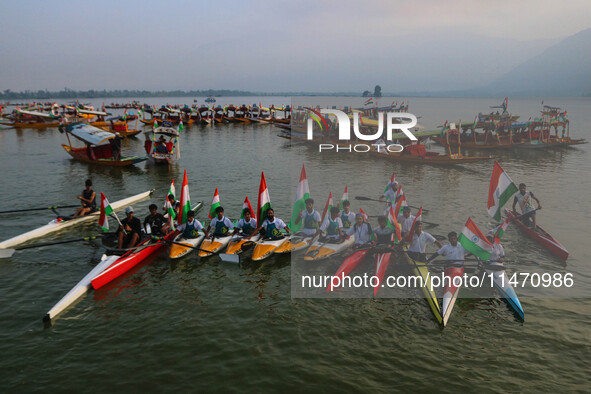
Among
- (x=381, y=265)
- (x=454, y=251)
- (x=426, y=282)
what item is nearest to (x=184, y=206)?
(x=381, y=265)

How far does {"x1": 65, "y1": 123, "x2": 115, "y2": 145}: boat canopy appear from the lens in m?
32.8

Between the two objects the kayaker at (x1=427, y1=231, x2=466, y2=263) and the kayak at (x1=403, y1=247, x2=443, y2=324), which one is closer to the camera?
the kayak at (x1=403, y1=247, x2=443, y2=324)

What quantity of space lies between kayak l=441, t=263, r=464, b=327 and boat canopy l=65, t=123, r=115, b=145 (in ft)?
99.6

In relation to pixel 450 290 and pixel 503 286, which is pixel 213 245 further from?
pixel 503 286

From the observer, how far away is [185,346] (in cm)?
1052

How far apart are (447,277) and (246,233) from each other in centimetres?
840

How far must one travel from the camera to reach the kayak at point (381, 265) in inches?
518

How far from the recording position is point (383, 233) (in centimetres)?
1507

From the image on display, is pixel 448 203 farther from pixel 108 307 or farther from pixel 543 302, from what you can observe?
pixel 108 307

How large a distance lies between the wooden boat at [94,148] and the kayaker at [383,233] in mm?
26649

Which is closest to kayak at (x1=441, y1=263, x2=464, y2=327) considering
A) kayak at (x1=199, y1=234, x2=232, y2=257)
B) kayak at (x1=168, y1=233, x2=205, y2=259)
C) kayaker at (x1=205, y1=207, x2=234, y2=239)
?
kayak at (x1=199, y1=234, x2=232, y2=257)

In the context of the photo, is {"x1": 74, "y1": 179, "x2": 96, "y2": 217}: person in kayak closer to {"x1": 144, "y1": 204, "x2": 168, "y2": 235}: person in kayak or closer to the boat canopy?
{"x1": 144, "y1": 204, "x2": 168, "y2": 235}: person in kayak

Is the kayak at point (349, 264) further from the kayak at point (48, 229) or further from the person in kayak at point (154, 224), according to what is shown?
the kayak at point (48, 229)

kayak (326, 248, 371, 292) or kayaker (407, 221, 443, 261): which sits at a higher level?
kayaker (407, 221, 443, 261)
